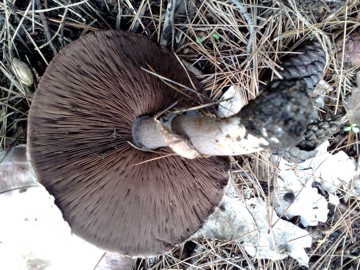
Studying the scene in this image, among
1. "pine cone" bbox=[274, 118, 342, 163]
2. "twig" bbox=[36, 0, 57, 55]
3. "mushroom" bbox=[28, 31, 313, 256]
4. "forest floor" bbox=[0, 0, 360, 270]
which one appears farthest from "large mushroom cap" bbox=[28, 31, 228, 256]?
"pine cone" bbox=[274, 118, 342, 163]

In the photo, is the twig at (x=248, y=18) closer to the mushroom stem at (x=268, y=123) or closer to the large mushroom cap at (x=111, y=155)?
the large mushroom cap at (x=111, y=155)

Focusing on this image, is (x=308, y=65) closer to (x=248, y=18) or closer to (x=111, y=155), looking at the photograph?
(x=248, y=18)

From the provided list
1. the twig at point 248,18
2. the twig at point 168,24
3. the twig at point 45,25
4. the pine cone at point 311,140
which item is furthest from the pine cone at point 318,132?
the twig at point 45,25

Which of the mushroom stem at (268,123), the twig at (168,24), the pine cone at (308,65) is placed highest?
the twig at (168,24)

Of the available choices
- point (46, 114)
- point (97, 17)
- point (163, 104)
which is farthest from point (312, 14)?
point (46, 114)

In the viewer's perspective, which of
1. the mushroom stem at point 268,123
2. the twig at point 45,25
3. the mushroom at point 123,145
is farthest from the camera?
the twig at point 45,25

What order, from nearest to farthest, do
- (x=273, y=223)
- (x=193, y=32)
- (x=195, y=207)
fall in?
(x=195, y=207), (x=193, y=32), (x=273, y=223)

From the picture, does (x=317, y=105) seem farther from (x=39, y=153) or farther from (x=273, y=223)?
(x=39, y=153)

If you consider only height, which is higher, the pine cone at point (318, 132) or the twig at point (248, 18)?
the twig at point (248, 18)
